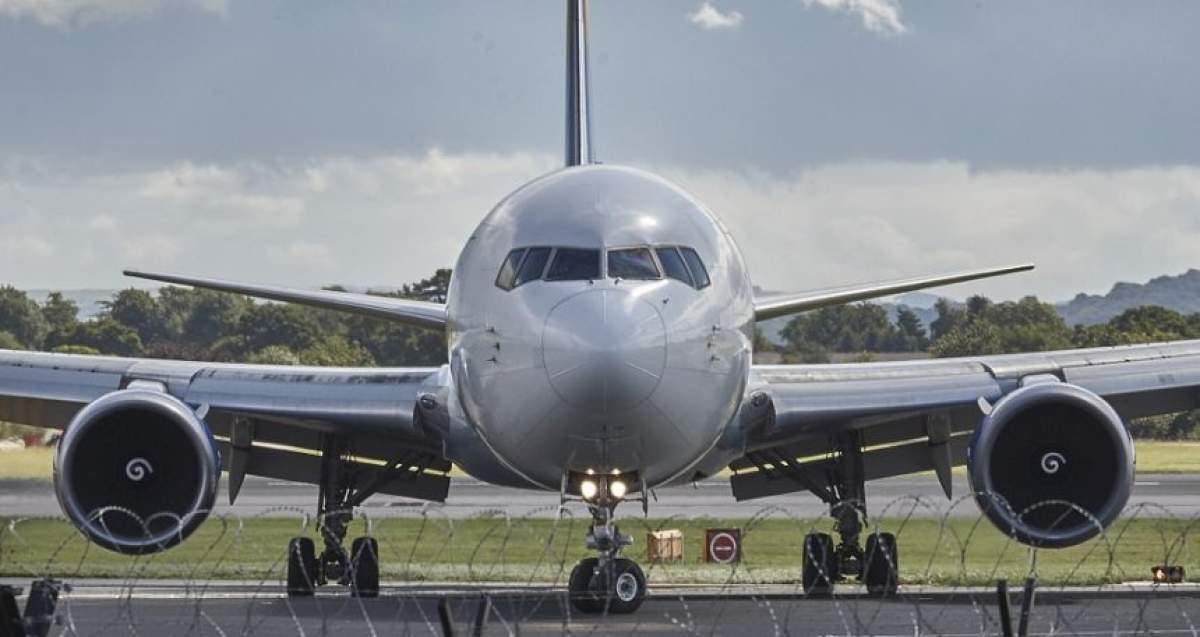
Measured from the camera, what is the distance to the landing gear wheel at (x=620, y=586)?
17.2m

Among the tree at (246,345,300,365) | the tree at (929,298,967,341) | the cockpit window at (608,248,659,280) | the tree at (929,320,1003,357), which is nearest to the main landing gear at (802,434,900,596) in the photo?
the cockpit window at (608,248,659,280)

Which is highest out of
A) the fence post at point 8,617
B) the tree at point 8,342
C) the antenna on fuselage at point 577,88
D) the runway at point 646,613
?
the antenna on fuselage at point 577,88

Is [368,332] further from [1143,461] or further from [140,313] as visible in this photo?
[1143,461]

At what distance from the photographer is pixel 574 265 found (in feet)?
53.9

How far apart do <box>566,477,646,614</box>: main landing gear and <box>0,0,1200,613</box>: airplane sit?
0.02 m

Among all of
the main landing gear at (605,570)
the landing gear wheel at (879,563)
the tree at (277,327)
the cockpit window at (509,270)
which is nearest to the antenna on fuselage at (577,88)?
the landing gear wheel at (879,563)

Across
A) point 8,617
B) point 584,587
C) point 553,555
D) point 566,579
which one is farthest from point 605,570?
point 553,555

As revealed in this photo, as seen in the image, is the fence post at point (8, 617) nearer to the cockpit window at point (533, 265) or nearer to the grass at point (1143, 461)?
the cockpit window at point (533, 265)

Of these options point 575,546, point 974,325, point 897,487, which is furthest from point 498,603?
point 974,325

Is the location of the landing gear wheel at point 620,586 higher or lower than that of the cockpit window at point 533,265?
lower

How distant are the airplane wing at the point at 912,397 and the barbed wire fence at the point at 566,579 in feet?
3.06

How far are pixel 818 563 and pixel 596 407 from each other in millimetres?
6270

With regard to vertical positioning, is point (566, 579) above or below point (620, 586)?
below

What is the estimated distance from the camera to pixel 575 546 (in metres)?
27.7
